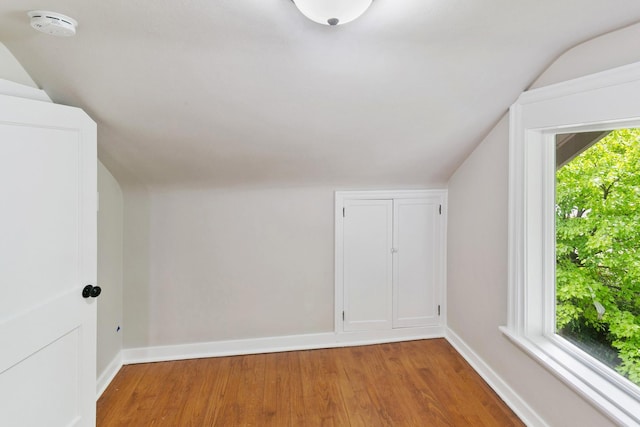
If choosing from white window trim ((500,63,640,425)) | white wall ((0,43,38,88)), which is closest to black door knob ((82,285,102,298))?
white wall ((0,43,38,88))

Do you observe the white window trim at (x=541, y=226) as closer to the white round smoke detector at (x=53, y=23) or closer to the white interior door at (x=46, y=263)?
the white round smoke detector at (x=53, y=23)

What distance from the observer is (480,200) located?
2457 mm

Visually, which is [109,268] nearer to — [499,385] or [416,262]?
[416,262]

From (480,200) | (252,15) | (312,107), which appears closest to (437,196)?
(480,200)

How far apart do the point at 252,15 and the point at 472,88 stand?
1290 millimetres

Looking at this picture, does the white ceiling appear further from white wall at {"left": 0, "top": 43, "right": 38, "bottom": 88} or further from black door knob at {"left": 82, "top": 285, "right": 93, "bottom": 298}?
black door knob at {"left": 82, "top": 285, "right": 93, "bottom": 298}

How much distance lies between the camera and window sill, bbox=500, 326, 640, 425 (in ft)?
4.72

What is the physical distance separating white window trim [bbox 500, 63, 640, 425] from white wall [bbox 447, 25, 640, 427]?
0.08 meters

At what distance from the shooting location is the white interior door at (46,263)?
1.35 meters

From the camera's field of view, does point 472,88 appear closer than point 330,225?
Yes

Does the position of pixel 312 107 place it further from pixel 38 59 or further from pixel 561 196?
pixel 561 196

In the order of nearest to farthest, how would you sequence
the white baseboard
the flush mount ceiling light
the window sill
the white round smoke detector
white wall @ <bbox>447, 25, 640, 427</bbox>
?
the flush mount ceiling light → the white round smoke detector → the window sill → white wall @ <bbox>447, 25, 640, 427</bbox> → the white baseboard

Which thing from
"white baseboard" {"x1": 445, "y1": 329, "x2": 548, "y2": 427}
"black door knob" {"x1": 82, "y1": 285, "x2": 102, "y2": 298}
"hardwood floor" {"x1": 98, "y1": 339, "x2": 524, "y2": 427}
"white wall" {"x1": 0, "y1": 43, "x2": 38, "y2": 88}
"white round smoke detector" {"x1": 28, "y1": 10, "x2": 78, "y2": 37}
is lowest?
"hardwood floor" {"x1": 98, "y1": 339, "x2": 524, "y2": 427}

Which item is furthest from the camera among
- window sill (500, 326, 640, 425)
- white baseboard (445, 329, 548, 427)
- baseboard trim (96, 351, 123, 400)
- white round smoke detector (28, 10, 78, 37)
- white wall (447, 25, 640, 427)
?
baseboard trim (96, 351, 123, 400)
